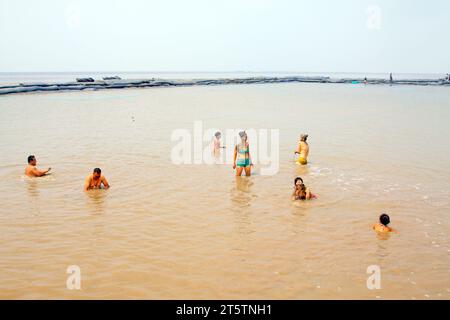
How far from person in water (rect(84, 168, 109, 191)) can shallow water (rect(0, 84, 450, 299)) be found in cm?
27

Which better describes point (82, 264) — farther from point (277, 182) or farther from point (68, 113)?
point (68, 113)

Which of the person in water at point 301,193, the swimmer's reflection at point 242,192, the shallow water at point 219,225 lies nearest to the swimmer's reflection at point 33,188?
the shallow water at point 219,225

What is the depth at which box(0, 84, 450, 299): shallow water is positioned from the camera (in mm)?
6238

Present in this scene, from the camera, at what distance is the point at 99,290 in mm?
6000

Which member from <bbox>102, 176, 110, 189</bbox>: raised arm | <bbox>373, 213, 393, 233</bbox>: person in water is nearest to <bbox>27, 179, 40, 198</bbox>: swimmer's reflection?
<bbox>102, 176, 110, 189</bbox>: raised arm

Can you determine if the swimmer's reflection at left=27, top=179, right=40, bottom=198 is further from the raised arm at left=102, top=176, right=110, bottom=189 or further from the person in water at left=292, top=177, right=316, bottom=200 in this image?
the person in water at left=292, top=177, right=316, bottom=200

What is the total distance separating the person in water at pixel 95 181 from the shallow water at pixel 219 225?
27 cm

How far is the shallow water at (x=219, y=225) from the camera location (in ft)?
20.5

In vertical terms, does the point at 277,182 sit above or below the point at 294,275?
above

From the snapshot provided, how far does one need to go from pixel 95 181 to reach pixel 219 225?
420cm

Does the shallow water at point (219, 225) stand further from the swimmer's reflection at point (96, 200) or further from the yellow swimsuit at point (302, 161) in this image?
the yellow swimsuit at point (302, 161)

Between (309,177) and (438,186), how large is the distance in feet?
12.7

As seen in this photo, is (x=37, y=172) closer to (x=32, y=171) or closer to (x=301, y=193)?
(x=32, y=171)

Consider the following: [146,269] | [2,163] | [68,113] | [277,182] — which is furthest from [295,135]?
[68,113]
